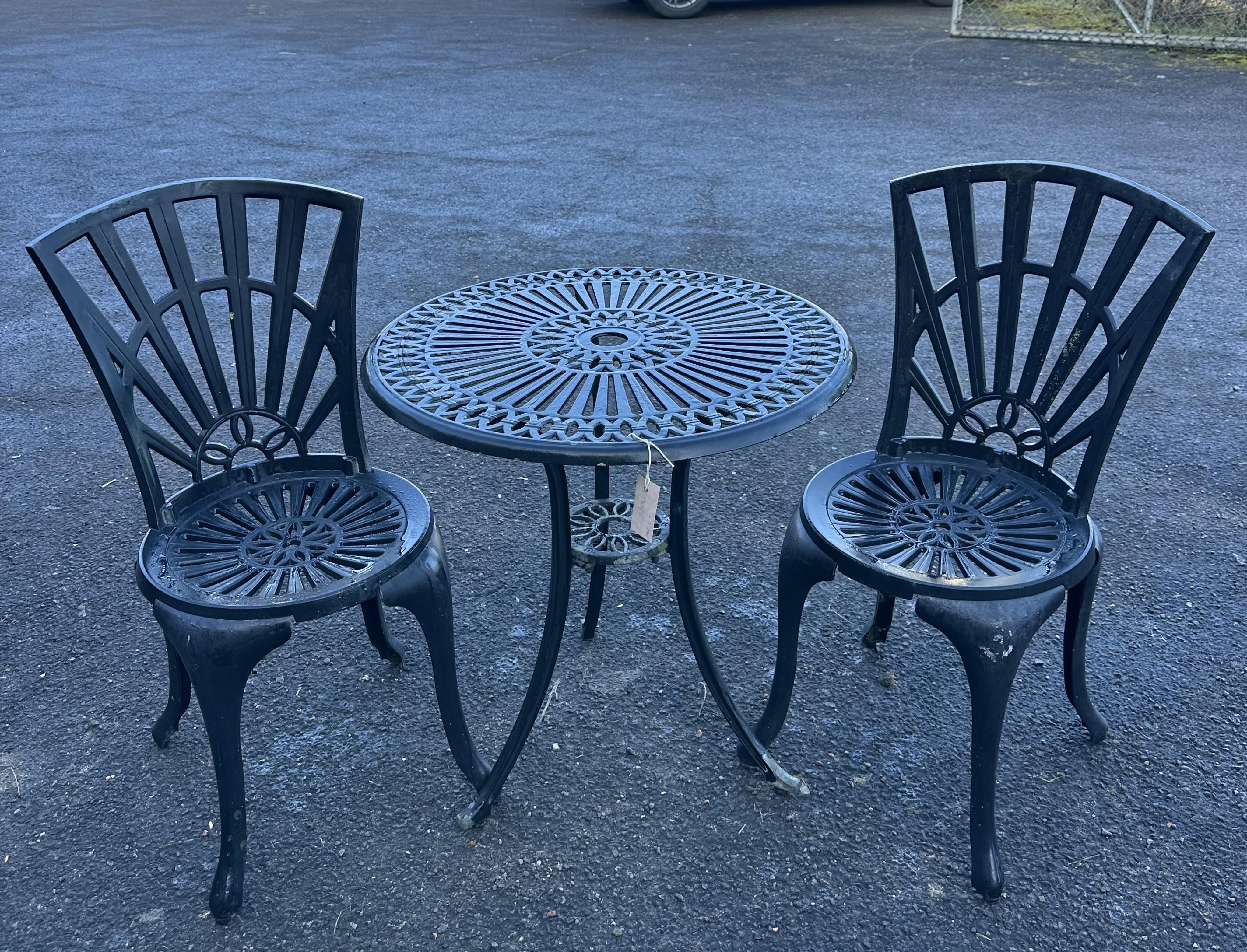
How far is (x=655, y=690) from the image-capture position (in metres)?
2.56

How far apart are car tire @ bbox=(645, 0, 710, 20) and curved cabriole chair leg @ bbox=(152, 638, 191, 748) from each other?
1039 centimetres

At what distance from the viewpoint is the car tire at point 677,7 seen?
11.2 metres

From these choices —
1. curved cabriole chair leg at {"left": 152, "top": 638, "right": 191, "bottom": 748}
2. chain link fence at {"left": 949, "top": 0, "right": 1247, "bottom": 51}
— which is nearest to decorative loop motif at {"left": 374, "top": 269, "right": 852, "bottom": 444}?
curved cabriole chair leg at {"left": 152, "top": 638, "right": 191, "bottom": 748}

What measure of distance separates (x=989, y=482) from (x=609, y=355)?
0.88 metres

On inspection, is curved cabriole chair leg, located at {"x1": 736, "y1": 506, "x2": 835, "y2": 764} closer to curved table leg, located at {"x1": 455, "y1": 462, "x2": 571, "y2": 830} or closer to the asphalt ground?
the asphalt ground

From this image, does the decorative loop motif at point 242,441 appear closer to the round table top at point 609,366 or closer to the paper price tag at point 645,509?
the round table top at point 609,366

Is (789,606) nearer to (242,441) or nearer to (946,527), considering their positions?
(946,527)

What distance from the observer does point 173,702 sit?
232 centimetres

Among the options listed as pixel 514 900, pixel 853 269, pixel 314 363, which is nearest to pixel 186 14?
pixel 853 269

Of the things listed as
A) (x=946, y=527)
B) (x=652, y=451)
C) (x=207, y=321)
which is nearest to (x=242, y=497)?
(x=207, y=321)

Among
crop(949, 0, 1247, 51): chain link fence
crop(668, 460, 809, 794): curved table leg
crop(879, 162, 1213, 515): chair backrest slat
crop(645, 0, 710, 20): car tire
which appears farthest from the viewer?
crop(645, 0, 710, 20): car tire

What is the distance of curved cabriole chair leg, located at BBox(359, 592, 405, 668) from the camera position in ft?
8.35

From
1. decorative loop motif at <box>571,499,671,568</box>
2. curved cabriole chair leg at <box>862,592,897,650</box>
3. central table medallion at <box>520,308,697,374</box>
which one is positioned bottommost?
curved cabriole chair leg at <box>862,592,897,650</box>

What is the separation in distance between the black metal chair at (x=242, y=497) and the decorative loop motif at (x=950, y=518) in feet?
2.83
